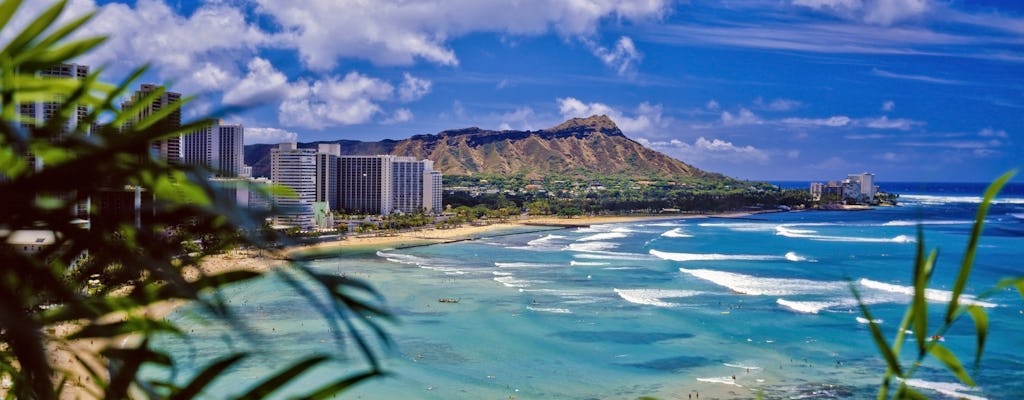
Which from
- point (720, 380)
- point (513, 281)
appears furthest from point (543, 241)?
point (720, 380)

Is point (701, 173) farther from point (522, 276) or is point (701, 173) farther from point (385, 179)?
→ point (522, 276)

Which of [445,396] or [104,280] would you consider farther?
[445,396]

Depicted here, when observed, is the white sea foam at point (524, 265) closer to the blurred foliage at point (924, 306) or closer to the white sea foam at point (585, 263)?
the white sea foam at point (585, 263)

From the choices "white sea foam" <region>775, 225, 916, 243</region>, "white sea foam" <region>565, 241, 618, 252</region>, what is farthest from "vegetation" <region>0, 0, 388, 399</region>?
"white sea foam" <region>775, 225, 916, 243</region>

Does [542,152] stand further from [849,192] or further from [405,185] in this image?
[405,185]

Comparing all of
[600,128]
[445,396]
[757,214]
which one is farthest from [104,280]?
[600,128]

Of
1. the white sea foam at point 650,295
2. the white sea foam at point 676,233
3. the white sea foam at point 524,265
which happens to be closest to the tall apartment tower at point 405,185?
the white sea foam at point 676,233
